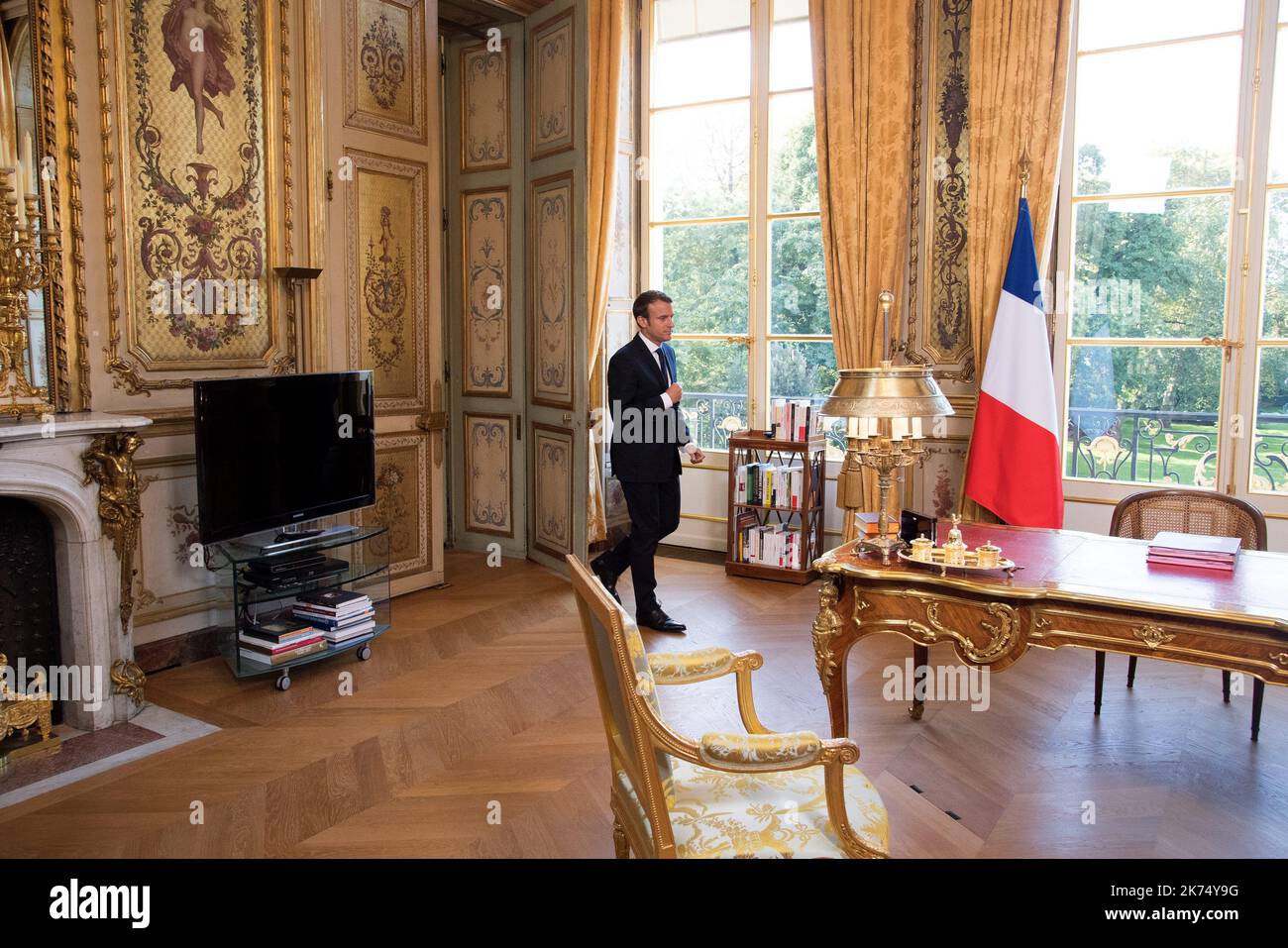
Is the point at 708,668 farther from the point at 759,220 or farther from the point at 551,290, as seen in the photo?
the point at 759,220

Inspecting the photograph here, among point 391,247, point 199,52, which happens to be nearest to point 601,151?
point 391,247

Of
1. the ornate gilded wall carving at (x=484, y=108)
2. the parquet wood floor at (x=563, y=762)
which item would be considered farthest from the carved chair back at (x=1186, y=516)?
the ornate gilded wall carving at (x=484, y=108)

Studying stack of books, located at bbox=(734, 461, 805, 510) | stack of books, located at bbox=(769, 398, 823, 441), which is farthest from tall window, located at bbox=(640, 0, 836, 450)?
stack of books, located at bbox=(734, 461, 805, 510)

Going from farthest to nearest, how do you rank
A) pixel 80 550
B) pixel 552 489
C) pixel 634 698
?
pixel 552 489 → pixel 80 550 → pixel 634 698

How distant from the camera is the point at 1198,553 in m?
3.12

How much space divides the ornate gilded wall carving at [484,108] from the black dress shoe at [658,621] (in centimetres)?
302

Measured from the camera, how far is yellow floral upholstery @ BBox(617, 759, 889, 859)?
6.74ft

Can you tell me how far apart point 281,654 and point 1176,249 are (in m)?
4.77

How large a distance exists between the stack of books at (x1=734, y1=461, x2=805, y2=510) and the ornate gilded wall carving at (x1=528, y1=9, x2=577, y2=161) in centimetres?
221

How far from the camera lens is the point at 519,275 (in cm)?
631

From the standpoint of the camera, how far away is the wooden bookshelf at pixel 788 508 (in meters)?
5.93

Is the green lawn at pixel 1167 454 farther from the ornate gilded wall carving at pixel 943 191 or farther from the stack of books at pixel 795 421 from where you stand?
the stack of books at pixel 795 421
